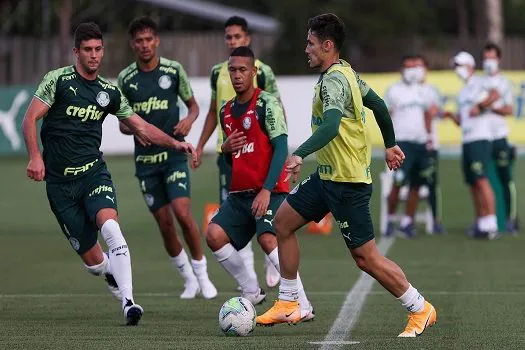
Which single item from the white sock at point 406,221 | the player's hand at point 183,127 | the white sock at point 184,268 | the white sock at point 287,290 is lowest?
Result: the white sock at point 406,221

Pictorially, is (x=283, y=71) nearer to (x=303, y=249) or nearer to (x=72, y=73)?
(x=303, y=249)

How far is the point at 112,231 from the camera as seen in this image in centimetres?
1090

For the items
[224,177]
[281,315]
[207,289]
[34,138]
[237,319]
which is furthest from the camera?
[224,177]

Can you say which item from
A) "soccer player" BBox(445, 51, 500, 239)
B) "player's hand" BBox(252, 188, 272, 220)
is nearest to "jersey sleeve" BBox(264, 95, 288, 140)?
"player's hand" BBox(252, 188, 272, 220)

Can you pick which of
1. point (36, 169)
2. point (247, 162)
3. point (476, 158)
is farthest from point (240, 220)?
point (476, 158)

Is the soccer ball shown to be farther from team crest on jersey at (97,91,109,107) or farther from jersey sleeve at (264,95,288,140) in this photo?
team crest on jersey at (97,91,109,107)

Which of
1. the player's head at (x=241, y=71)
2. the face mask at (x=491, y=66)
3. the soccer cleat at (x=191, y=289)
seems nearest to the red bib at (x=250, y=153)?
the player's head at (x=241, y=71)

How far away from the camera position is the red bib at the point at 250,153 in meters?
11.1

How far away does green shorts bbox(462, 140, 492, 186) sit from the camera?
60.8 feet

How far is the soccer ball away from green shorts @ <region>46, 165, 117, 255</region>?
149 cm

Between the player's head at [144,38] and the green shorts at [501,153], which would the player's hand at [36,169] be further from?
the green shorts at [501,153]

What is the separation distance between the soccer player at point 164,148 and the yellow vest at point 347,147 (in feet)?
9.98

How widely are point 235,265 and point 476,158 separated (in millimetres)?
7882

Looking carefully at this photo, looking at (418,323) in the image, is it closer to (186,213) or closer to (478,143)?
(186,213)
